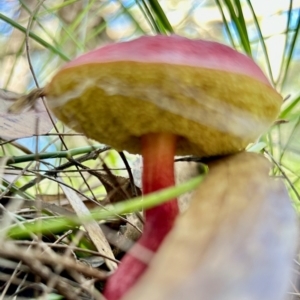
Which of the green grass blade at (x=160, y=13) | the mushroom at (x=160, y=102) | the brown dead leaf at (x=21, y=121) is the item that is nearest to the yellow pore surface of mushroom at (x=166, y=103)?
the mushroom at (x=160, y=102)

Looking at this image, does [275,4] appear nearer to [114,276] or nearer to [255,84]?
[255,84]

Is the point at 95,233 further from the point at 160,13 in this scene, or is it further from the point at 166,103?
the point at 160,13

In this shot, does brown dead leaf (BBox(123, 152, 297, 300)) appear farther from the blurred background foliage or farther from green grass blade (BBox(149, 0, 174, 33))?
green grass blade (BBox(149, 0, 174, 33))

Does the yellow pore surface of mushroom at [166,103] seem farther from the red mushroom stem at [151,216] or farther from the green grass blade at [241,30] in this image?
the green grass blade at [241,30]

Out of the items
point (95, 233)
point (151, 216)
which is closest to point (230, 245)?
point (151, 216)

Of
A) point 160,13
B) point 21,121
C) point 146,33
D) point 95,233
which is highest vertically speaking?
point 146,33

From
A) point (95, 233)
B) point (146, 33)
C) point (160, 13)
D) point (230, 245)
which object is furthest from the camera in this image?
point (146, 33)

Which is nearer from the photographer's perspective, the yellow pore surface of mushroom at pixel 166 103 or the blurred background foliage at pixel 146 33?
the yellow pore surface of mushroom at pixel 166 103

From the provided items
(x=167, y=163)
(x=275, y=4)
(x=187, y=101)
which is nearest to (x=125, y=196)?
(x=167, y=163)
